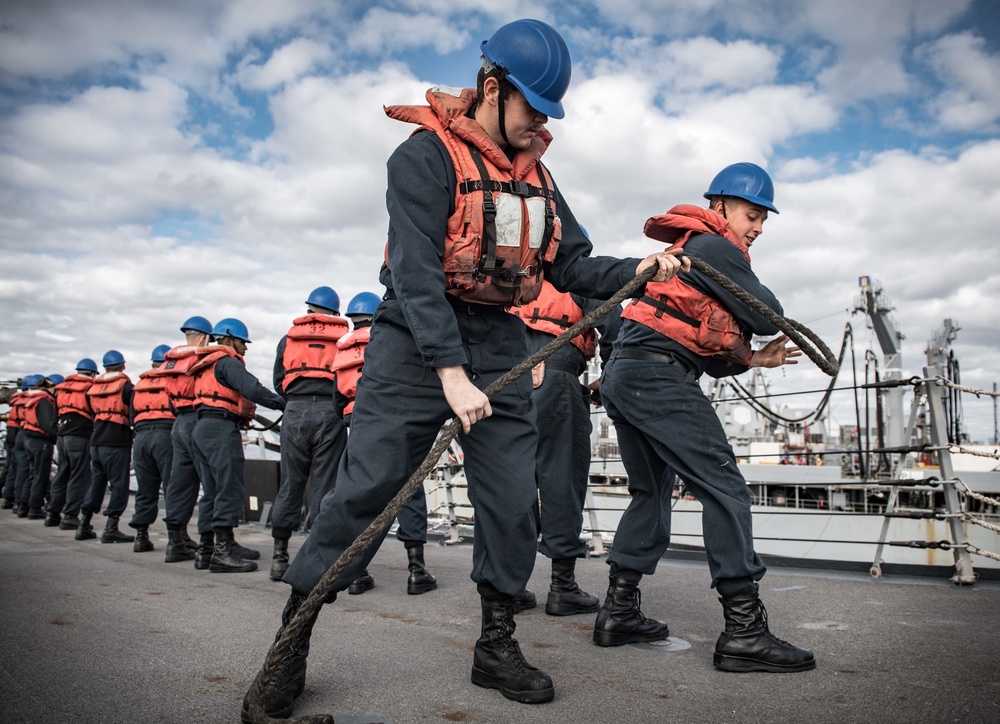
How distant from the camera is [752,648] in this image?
2.53 m

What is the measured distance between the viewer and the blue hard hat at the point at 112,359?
9375 millimetres

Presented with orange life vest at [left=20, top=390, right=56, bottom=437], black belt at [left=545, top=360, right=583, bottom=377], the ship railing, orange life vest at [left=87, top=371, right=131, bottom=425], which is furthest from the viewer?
orange life vest at [left=20, top=390, right=56, bottom=437]

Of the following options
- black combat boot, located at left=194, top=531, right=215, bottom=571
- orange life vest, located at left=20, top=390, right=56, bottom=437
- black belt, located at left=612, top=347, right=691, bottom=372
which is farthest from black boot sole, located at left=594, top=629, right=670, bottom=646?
orange life vest, located at left=20, top=390, right=56, bottom=437

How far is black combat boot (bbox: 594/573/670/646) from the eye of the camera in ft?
9.60

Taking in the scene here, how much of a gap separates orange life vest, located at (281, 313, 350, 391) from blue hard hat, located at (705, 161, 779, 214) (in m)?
3.24

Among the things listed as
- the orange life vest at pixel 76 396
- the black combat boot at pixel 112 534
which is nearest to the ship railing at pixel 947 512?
the black combat boot at pixel 112 534

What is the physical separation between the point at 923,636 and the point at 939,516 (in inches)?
57.7

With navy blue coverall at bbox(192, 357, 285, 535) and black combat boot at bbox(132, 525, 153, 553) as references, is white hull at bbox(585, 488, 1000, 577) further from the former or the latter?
navy blue coverall at bbox(192, 357, 285, 535)

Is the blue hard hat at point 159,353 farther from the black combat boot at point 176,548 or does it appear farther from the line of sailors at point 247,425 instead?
the black combat boot at point 176,548

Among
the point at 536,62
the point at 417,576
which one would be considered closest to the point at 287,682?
the point at 536,62

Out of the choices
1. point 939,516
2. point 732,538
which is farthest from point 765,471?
point 732,538

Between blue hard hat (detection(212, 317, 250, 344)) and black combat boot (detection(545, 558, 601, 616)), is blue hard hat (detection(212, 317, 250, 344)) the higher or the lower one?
the higher one

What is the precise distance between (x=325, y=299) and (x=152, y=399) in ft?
8.43

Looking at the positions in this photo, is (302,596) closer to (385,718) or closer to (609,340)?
(385,718)
